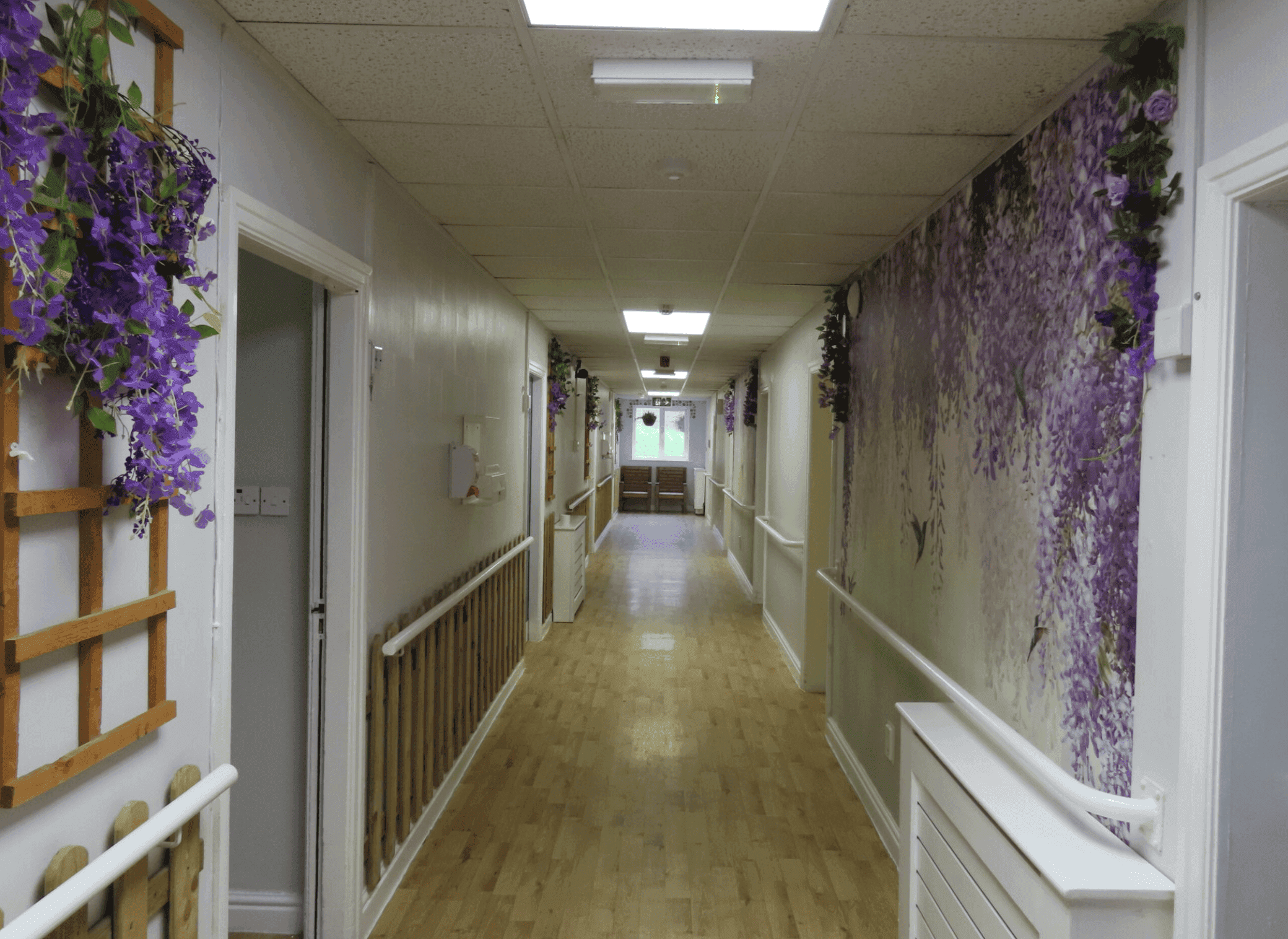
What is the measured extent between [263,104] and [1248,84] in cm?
181

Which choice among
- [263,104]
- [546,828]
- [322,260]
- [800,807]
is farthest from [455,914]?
[263,104]

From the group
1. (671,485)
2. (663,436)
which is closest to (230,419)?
(671,485)

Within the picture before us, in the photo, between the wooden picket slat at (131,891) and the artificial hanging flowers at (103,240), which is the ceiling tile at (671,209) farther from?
the wooden picket slat at (131,891)

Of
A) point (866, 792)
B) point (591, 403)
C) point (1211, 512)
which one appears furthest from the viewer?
point (591, 403)

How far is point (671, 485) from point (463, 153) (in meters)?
15.5

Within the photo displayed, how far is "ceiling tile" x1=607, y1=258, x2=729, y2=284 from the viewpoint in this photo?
145 inches

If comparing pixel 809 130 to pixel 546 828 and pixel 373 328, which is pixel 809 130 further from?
pixel 546 828

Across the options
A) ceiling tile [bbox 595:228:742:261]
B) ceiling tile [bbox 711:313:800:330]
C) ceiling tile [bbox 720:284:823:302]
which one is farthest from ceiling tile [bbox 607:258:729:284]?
ceiling tile [bbox 711:313:800:330]

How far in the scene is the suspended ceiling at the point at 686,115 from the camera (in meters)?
1.58

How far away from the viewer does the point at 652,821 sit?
3.27 meters

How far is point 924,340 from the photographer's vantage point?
2857 mm

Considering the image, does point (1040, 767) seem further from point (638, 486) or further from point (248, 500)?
point (638, 486)

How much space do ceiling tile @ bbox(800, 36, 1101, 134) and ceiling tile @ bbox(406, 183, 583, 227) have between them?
0.99 metres

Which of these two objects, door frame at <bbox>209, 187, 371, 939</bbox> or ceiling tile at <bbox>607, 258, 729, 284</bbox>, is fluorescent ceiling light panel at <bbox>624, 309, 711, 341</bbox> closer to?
ceiling tile at <bbox>607, 258, 729, 284</bbox>
